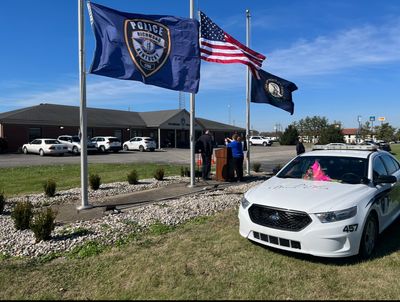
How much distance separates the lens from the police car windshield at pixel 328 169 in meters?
6.13

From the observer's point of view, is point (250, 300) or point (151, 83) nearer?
point (250, 300)

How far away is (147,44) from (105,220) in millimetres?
4305

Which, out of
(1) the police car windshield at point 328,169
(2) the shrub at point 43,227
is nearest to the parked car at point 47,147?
(2) the shrub at point 43,227

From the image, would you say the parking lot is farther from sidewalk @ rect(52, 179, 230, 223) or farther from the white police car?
the white police car

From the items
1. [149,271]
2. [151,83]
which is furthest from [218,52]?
[149,271]

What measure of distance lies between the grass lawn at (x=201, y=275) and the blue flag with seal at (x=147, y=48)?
168 inches

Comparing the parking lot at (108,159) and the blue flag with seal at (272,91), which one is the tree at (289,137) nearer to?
the parking lot at (108,159)

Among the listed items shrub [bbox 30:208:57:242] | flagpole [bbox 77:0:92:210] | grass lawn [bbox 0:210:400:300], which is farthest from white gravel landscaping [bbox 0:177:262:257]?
flagpole [bbox 77:0:92:210]

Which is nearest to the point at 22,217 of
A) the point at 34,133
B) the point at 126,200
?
the point at 126,200

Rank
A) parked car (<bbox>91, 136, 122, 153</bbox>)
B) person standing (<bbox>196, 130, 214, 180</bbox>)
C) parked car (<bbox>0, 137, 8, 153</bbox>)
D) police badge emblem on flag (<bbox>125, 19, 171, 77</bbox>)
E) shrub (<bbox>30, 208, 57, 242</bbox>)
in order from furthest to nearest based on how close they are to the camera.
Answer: parked car (<bbox>91, 136, 122, 153</bbox>)
parked car (<bbox>0, 137, 8, 153</bbox>)
person standing (<bbox>196, 130, 214, 180</bbox>)
police badge emblem on flag (<bbox>125, 19, 171, 77</bbox>)
shrub (<bbox>30, 208, 57, 242</bbox>)

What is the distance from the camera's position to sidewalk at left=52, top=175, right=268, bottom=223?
780cm

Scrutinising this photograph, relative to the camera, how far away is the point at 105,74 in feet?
26.7

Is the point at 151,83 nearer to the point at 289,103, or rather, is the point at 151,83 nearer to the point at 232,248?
the point at 232,248

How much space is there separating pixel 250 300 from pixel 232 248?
1.70 meters
